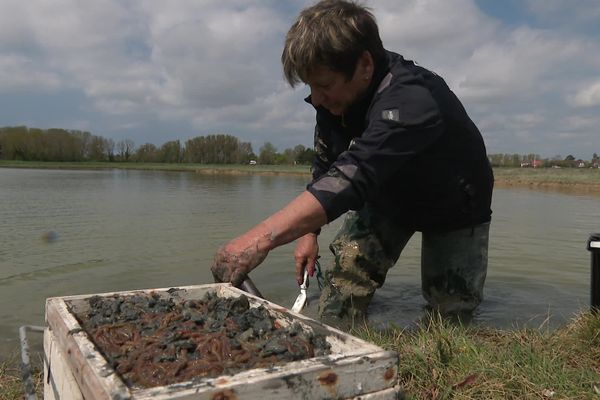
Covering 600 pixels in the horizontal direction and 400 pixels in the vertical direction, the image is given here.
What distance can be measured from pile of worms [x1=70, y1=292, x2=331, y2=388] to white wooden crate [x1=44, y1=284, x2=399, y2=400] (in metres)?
0.08

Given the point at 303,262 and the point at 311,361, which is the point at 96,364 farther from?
the point at 303,262

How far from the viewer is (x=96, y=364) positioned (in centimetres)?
179

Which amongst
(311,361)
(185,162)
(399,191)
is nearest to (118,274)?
(399,191)

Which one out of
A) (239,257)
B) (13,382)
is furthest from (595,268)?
(13,382)

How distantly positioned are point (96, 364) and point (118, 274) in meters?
6.39

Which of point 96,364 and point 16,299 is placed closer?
point 96,364

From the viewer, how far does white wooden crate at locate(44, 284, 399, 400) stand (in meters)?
1.61

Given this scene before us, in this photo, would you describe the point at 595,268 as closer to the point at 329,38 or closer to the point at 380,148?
the point at 380,148

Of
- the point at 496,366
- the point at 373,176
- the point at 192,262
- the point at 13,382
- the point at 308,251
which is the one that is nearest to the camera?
the point at 373,176

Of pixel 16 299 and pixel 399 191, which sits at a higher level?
pixel 399 191

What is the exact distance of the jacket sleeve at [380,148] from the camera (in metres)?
2.55

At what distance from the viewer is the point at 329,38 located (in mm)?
2736

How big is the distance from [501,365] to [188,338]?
1.85m

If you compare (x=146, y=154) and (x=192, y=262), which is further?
(x=146, y=154)
